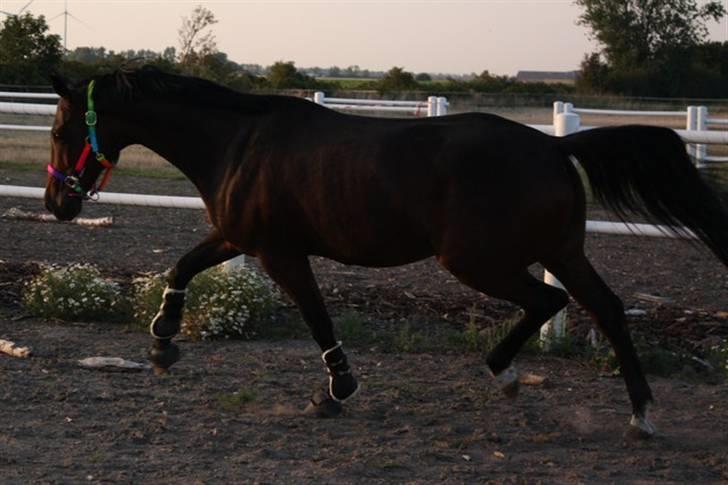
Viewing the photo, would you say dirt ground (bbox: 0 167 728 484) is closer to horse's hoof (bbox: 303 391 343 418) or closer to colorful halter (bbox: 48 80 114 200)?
horse's hoof (bbox: 303 391 343 418)

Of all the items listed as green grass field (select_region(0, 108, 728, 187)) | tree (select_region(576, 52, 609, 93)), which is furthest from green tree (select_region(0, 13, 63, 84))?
tree (select_region(576, 52, 609, 93))

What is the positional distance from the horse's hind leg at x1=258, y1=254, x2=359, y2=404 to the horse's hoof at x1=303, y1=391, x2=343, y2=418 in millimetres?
32

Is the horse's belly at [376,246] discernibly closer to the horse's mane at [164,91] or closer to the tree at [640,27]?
the horse's mane at [164,91]

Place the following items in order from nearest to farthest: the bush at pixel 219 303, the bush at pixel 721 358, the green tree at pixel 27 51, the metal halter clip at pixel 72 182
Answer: the metal halter clip at pixel 72 182, the bush at pixel 721 358, the bush at pixel 219 303, the green tree at pixel 27 51

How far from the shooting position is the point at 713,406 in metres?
5.64

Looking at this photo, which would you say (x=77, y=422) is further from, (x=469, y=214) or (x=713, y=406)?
(x=713, y=406)

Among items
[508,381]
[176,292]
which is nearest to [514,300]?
[508,381]

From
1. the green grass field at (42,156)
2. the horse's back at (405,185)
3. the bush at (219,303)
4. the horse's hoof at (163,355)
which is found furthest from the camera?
the green grass field at (42,156)

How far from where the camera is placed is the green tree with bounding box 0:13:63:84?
108 ft

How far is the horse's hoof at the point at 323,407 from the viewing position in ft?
17.6

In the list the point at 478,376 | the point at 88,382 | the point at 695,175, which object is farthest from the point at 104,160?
the point at 695,175

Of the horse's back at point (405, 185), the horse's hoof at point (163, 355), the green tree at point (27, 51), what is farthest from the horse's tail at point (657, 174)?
the green tree at point (27, 51)

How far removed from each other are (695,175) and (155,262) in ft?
17.6

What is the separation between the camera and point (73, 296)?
7.39 m
